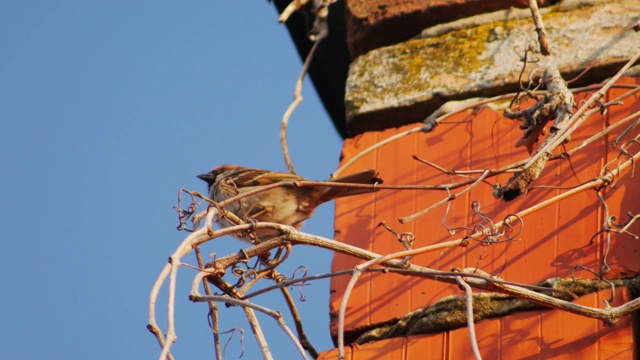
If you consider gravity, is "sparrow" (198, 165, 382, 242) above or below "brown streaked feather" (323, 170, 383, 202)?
below

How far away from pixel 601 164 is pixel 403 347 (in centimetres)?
82

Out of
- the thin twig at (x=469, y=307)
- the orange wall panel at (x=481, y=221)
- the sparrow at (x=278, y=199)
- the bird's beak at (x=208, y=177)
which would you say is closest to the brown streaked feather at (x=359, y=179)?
the orange wall panel at (x=481, y=221)

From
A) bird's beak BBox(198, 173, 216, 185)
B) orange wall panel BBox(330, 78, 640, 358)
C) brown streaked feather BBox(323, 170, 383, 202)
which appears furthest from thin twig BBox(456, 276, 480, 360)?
bird's beak BBox(198, 173, 216, 185)

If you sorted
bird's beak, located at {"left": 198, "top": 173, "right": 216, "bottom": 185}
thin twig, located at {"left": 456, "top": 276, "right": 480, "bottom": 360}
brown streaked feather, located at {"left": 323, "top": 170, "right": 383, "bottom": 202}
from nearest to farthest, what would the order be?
thin twig, located at {"left": 456, "top": 276, "right": 480, "bottom": 360}
brown streaked feather, located at {"left": 323, "top": 170, "right": 383, "bottom": 202}
bird's beak, located at {"left": 198, "top": 173, "right": 216, "bottom": 185}

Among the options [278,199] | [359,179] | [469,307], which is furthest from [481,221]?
[278,199]

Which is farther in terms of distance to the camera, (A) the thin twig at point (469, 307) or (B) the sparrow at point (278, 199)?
(B) the sparrow at point (278, 199)

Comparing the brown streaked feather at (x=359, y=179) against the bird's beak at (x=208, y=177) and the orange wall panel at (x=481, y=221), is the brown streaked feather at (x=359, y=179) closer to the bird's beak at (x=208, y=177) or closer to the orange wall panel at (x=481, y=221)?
the orange wall panel at (x=481, y=221)

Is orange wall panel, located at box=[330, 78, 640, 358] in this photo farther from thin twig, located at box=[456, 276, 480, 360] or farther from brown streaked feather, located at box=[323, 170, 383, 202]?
thin twig, located at box=[456, 276, 480, 360]

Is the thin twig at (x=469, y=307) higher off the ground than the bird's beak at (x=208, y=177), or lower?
higher

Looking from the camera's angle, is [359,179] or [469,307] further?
[359,179]

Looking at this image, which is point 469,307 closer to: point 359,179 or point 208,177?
point 359,179

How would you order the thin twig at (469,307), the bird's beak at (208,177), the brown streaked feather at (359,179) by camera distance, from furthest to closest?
the bird's beak at (208,177) → the brown streaked feather at (359,179) → the thin twig at (469,307)

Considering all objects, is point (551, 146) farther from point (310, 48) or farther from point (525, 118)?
point (310, 48)

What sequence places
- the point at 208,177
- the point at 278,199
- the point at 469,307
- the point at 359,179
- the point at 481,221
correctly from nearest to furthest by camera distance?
the point at 469,307
the point at 481,221
the point at 359,179
the point at 278,199
the point at 208,177
